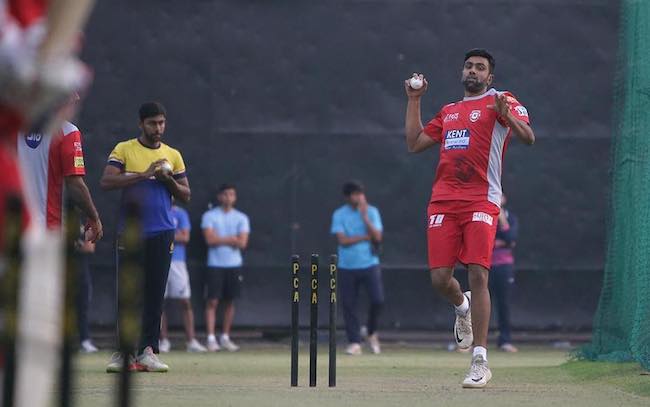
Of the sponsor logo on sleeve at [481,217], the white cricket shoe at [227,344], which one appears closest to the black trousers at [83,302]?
the white cricket shoe at [227,344]

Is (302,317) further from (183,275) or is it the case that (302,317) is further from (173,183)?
(173,183)

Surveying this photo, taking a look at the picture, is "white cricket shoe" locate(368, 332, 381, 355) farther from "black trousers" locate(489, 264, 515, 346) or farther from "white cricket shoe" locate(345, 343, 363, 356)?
"black trousers" locate(489, 264, 515, 346)

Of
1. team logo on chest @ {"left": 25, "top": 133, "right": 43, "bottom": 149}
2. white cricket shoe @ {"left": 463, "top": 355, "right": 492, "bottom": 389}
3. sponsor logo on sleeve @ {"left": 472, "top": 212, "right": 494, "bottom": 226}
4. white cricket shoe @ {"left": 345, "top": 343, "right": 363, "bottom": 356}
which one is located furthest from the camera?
white cricket shoe @ {"left": 345, "top": 343, "right": 363, "bottom": 356}

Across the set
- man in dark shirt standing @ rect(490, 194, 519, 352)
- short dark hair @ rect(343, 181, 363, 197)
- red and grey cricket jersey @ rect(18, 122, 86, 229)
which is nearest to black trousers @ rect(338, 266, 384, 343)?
short dark hair @ rect(343, 181, 363, 197)

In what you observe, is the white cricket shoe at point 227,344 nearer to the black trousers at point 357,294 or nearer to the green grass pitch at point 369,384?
the black trousers at point 357,294

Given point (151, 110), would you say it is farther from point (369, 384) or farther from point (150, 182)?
point (369, 384)

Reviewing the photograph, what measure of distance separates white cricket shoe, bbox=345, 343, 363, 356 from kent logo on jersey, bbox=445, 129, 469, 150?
6340 mm

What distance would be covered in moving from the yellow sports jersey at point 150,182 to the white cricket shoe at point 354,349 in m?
5.50

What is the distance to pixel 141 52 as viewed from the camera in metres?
17.1

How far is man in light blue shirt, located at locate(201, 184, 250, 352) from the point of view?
55.5 ft

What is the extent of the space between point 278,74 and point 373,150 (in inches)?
59.1

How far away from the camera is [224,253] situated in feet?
55.8

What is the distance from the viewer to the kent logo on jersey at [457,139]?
10.1 m

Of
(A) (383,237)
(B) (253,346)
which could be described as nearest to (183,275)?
(B) (253,346)
